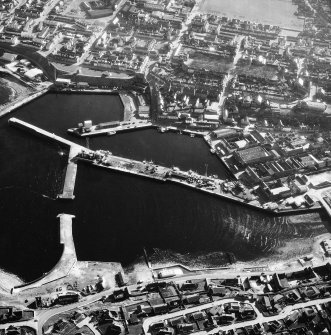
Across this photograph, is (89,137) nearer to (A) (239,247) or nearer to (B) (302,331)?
(A) (239,247)

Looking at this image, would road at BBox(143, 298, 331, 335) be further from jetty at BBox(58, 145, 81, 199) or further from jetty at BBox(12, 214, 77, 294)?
jetty at BBox(58, 145, 81, 199)

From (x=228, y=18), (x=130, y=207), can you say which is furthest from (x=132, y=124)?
(x=228, y=18)

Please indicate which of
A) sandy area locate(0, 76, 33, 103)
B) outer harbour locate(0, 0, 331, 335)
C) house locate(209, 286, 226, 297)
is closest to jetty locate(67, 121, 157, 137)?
outer harbour locate(0, 0, 331, 335)

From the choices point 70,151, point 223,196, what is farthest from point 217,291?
point 70,151

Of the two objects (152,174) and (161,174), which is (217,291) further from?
(152,174)

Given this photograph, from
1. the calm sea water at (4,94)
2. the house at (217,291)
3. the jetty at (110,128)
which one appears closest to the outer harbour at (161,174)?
the house at (217,291)
